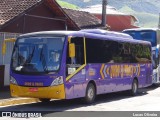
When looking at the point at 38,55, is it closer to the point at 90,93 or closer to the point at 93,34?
the point at 90,93

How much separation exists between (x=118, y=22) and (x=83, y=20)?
120ft

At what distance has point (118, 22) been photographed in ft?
230

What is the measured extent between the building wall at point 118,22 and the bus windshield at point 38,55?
52608 millimetres

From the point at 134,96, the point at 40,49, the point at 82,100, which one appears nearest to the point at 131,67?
the point at 134,96

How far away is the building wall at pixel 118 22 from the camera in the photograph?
226 ft

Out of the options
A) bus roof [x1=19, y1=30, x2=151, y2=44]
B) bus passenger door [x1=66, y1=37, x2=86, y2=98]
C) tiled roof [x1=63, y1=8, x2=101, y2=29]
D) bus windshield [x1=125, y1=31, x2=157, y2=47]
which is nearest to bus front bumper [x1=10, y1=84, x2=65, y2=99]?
bus passenger door [x1=66, y1=37, x2=86, y2=98]

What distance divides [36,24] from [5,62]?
9.63 feet

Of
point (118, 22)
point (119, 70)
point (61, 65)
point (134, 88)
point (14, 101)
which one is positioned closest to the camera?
point (61, 65)

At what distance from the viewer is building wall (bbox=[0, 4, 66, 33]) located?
70.7ft

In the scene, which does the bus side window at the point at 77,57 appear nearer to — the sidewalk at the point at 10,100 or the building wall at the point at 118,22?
the sidewalk at the point at 10,100

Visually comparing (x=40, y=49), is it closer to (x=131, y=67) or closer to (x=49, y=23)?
(x=131, y=67)

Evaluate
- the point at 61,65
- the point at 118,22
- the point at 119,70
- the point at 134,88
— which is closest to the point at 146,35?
the point at 134,88

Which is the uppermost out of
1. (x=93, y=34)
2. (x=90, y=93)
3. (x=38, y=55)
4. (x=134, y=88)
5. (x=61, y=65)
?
(x=93, y=34)

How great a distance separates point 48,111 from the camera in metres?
14.4
